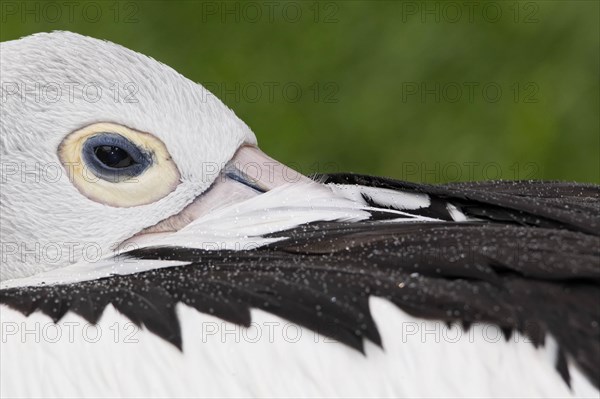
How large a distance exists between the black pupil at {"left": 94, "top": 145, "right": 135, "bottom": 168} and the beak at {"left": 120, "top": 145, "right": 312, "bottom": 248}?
116 millimetres

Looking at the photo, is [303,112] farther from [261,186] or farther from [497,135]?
[261,186]

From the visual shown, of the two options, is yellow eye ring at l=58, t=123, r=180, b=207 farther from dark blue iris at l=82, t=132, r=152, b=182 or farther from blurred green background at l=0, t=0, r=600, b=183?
blurred green background at l=0, t=0, r=600, b=183

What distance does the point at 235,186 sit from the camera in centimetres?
199

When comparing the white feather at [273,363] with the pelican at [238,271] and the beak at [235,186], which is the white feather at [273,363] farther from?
the beak at [235,186]

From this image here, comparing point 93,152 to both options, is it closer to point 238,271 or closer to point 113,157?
point 113,157

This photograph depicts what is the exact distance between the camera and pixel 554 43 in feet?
12.4

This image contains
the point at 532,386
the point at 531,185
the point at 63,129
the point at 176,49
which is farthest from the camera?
the point at 176,49

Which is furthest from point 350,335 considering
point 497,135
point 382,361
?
point 497,135

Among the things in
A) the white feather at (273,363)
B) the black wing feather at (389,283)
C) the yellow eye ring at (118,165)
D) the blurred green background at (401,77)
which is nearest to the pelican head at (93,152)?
the yellow eye ring at (118,165)

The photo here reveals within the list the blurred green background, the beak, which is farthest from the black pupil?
the blurred green background

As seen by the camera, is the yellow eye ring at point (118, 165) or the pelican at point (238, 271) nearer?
the pelican at point (238, 271)

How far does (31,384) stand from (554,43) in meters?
2.63

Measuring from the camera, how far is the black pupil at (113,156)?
1939 millimetres

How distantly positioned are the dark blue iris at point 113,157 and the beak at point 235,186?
10 cm
